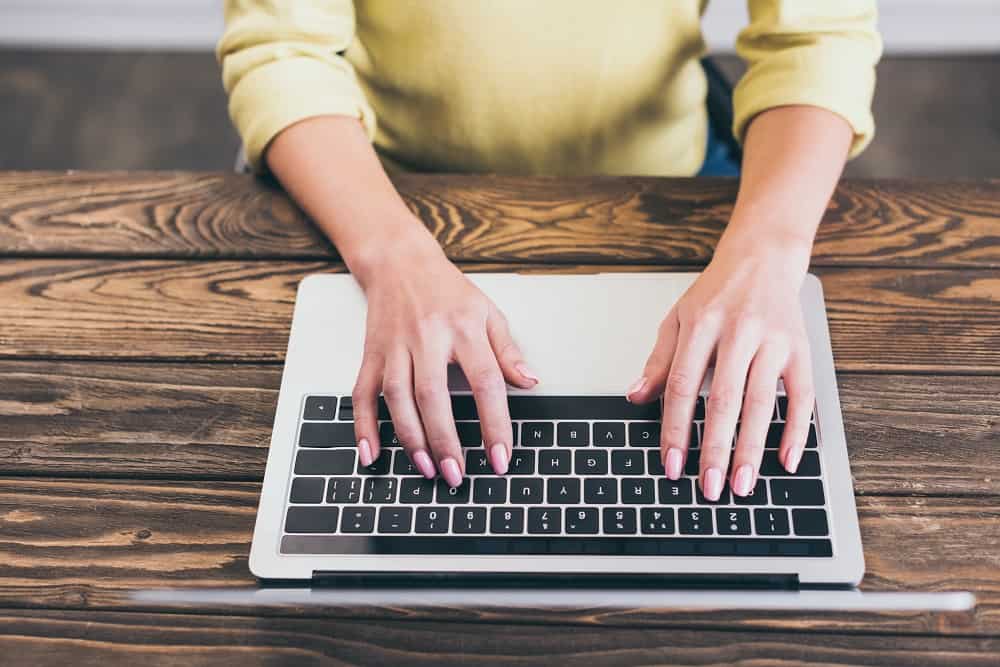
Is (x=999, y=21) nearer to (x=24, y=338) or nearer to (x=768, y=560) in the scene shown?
(x=768, y=560)

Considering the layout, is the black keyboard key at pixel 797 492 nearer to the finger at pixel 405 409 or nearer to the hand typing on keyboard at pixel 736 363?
the hand typing on keyboard at pixel 736 363

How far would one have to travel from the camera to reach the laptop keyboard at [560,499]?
54cm

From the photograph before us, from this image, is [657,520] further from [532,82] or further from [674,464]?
[532,82]

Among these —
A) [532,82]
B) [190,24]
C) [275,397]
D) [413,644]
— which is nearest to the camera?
[413,644]

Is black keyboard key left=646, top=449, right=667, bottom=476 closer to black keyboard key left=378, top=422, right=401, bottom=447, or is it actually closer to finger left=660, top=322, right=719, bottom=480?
finger left=660, top=322, right=719, bottom=480

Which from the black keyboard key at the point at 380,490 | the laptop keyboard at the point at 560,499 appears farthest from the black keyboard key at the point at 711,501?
the black keyboard key at the point at 380,490

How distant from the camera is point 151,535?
59cm

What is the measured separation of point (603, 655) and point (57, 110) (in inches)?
80.9

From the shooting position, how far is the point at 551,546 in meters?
0.55

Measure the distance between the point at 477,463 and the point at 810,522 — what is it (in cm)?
23

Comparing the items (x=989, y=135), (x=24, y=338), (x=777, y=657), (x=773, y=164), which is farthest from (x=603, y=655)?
(x=989, y=135)

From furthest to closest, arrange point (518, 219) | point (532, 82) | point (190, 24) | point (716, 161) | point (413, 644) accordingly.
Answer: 1. point (190, 24)
2. point (716, 161)
3. point (532, 82)
4. point (518, 219)
5. point (413, 644)

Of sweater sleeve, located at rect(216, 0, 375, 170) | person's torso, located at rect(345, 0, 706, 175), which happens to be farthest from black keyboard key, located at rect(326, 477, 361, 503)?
person's torso, located at rect(345, 0, 706, 175)

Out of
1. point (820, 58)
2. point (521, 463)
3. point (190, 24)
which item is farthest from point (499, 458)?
point (190, 24)
